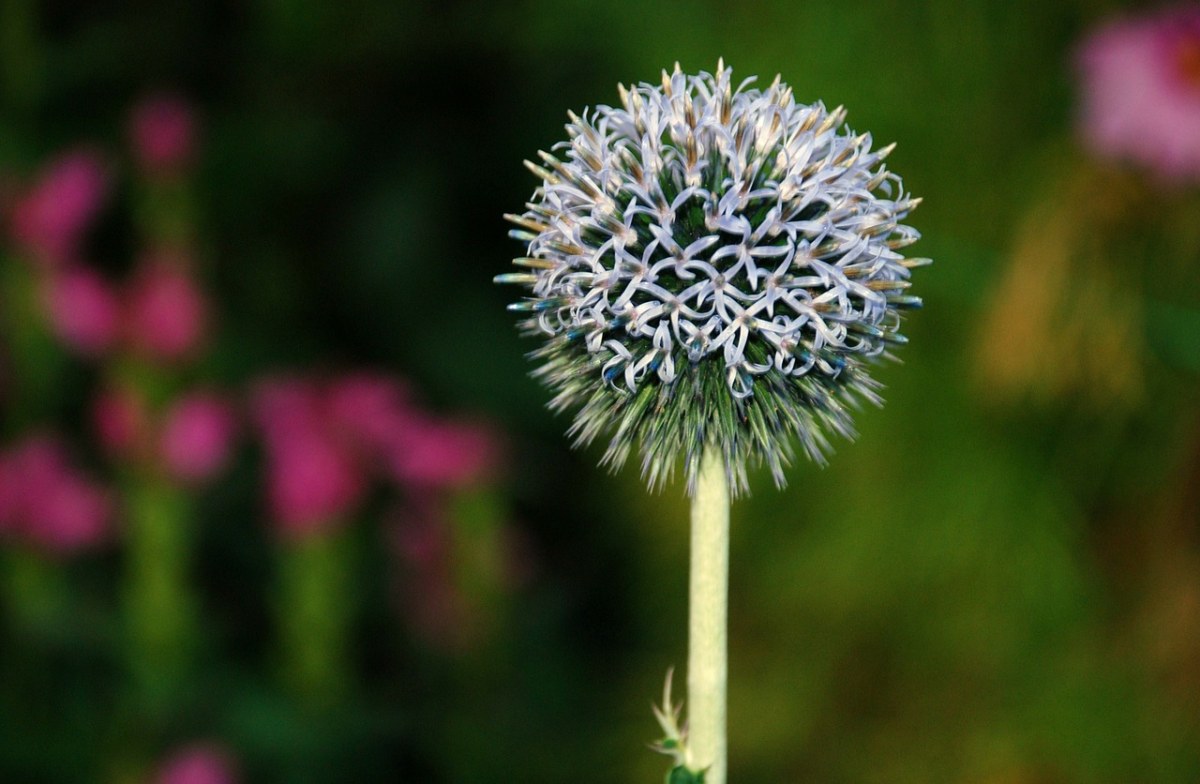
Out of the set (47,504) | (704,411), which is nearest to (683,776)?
(704,411)

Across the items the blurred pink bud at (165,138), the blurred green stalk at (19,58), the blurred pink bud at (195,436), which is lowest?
the blurred pink bud at (195,436)

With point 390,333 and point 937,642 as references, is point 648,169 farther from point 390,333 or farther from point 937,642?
point 390,333

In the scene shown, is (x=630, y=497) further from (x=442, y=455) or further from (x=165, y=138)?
(x=165, y=138)

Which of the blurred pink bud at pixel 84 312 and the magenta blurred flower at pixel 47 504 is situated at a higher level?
the blurred pink bud at pixel 84 312

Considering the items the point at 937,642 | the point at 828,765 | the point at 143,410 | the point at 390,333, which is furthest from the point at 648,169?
the point at 390,333

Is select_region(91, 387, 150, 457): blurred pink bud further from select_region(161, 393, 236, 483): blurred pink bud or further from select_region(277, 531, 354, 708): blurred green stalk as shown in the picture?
select_region(277, 531, 354, 708): blurred green stalk

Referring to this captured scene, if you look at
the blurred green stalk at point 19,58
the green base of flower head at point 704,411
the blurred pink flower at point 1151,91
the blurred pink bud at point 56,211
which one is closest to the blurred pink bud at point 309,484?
the blurred pink bud at point 56,211

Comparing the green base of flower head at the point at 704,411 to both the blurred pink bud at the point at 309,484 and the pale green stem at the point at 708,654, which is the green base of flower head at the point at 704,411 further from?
the blurred pink bud at the point at 309,484
